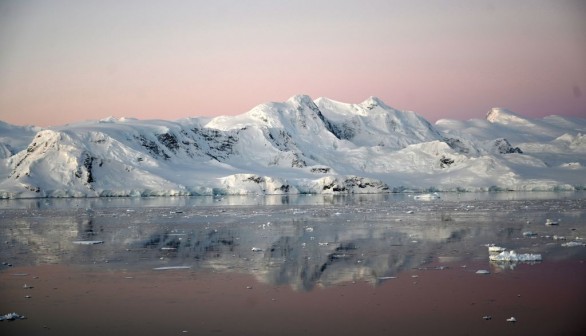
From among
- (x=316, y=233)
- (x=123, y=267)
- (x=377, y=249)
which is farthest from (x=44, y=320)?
(x=316, y=233)

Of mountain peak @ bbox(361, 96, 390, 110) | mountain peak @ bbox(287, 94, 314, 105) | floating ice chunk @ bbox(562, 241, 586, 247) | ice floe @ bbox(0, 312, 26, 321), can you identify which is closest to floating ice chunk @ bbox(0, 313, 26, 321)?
ice floe @ bbox(0, 312, 26, 321)

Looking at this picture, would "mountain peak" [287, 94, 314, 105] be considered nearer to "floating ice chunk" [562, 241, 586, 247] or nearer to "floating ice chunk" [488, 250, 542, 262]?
"floating ice chunk" [562, 241, 586, 247]

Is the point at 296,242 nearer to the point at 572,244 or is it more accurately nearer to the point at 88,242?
the point at 88,242

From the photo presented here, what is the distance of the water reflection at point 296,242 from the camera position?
71.9ft

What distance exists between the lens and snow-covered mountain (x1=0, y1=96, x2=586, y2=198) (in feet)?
319

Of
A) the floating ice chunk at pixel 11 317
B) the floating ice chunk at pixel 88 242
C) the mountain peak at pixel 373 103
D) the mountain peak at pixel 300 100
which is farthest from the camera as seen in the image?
the mountain peak at pixel 373 103

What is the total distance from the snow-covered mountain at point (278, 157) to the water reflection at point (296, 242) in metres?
54.2

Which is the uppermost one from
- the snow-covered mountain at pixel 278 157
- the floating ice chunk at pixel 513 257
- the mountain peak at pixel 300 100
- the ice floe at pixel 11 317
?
the mountain peak at pixel 300 100

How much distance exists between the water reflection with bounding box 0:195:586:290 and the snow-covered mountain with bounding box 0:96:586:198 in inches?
2135

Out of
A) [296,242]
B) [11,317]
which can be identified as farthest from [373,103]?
[11,317]

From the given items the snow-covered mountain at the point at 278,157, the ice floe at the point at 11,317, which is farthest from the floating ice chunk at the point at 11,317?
the snow-covered mountain at the point at 278,157

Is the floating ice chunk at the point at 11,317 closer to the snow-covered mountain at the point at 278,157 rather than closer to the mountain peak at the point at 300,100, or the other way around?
the snow-covered mountain at the point at 278,157

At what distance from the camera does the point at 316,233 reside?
109 feet

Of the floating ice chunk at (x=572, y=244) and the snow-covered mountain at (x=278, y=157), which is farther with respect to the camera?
the snow-covered mountain at (x=278, y=157)
